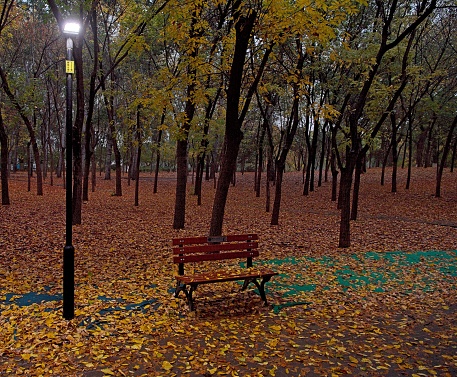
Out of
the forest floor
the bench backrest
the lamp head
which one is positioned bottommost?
the forest floor

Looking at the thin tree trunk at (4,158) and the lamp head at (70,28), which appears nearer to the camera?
the lamp head at (70,28)

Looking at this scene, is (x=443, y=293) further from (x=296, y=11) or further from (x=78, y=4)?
(x=78, y=4)

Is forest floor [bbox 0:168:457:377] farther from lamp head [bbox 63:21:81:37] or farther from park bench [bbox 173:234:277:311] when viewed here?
lamp head [bbox 63:21:81:37]

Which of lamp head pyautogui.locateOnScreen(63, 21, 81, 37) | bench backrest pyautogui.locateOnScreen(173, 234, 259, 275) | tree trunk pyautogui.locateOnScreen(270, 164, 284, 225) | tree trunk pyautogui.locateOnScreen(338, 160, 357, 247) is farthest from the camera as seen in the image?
tree trunk pyautogui.locateOnScreen(270, 164, 284, 225)

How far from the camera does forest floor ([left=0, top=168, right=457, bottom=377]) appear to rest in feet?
13.3

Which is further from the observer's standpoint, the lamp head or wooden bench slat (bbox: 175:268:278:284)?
wooden bench slat (bbox: 175:268:278:284)

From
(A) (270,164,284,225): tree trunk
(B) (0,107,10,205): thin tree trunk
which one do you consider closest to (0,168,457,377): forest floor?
(A) (270,164,284,225): tree trunk

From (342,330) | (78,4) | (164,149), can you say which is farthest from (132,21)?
(342,330)

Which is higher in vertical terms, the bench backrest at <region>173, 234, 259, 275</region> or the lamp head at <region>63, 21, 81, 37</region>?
Result: the lamp head at <region>63, 21, 81, 37</region>

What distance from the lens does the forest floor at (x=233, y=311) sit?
4.05m

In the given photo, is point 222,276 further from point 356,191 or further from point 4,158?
point 4,158

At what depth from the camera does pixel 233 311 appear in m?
5.50

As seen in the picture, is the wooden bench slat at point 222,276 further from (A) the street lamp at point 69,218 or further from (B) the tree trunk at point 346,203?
(B) the tree trunk at point 346,203

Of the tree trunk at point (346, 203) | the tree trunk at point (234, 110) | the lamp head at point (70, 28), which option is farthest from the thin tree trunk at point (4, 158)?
the tree trunk at point (346, 203)
